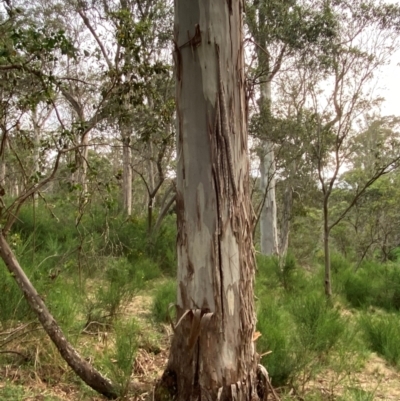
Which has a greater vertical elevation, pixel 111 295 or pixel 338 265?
pixel 338 265

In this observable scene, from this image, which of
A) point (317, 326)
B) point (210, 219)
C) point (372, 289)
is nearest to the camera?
point (210, 219)

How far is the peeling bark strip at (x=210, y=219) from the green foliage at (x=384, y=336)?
7.02 feet

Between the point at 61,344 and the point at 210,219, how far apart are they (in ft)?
4.00

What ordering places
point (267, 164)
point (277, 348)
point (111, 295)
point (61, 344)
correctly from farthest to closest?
1. point (267, 164)
2. point (111, 295)
3. point (277, 348)
4. point (61, 344)

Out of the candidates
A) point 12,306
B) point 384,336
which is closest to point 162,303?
point 12,306

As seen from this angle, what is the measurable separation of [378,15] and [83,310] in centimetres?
770

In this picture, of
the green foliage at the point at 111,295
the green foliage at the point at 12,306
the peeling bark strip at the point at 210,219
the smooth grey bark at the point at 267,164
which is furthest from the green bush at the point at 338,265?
the peeling bark strip at the point at 210,219

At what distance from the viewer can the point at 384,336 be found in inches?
156

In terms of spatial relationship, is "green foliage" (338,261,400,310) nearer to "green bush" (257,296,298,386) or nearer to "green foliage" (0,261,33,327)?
"green bush" (257,296,298,386)

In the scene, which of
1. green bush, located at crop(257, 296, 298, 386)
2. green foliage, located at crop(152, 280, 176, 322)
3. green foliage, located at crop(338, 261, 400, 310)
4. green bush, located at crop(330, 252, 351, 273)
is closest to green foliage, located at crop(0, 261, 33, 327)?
green foliage, located at crop(152, 280, 176, 322)

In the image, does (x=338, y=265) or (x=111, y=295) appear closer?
(x=111, y=295)

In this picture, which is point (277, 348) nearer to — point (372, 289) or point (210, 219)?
point (210, 219)

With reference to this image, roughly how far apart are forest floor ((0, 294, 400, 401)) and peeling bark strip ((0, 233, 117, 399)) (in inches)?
4.6

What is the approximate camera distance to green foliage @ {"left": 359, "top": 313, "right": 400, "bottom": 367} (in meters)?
3.78
